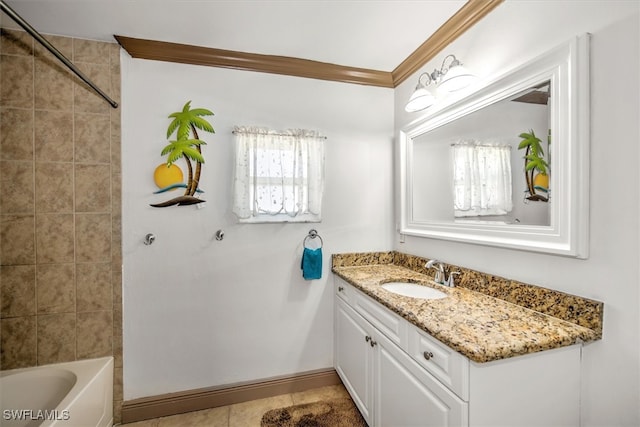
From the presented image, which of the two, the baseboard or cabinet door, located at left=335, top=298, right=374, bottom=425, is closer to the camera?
cabinet door, located at left=335, top=298, right=374, bottom=425

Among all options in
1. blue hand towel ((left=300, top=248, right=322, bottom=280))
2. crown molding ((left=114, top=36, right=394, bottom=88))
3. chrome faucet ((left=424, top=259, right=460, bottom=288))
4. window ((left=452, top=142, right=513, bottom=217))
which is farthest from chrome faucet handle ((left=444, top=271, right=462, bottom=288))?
crown molding ((left=114, top=36, right=394, bottom=88))

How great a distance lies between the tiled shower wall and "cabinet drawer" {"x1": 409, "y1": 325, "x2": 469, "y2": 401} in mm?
1768

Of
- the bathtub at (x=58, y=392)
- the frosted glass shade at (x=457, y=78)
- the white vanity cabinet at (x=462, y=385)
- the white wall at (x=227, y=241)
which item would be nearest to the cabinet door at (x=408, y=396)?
the white vanity cabinet at (x=462, y=385)

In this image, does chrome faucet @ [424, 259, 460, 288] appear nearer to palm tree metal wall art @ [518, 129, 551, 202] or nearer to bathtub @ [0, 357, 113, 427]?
palm tree metal wall art @ [518, 129, 551, 202]

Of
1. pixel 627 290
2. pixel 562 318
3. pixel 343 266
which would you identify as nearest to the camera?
Answer: pixel 627 290

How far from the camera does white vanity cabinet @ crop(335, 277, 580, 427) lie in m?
0.87

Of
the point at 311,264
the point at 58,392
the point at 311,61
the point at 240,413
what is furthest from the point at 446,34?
the point at 58,392

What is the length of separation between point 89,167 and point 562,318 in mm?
2533

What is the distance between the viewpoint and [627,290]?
881 mm

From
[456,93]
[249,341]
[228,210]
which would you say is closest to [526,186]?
[456,93]

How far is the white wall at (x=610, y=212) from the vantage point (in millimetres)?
868

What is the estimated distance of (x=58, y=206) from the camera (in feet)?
5.32

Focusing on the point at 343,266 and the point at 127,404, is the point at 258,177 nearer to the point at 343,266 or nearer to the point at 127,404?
the point at 343,266

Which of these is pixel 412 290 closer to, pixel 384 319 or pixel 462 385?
pixel 384 319
